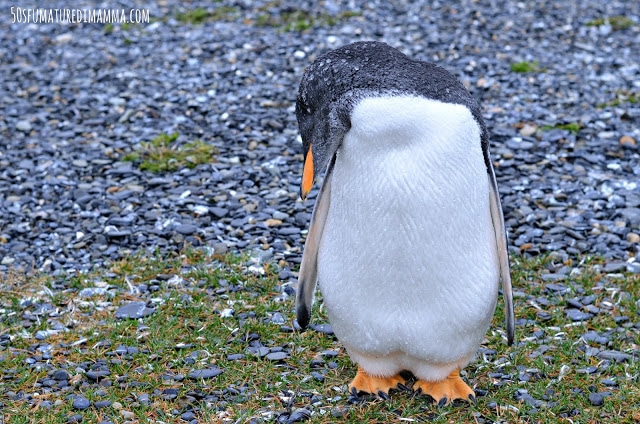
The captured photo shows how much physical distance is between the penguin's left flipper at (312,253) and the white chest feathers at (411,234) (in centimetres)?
10

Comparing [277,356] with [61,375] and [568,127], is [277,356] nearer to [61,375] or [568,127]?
[61,375]

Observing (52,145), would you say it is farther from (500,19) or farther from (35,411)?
(500,19)

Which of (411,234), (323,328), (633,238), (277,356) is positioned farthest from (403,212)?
(633,238)

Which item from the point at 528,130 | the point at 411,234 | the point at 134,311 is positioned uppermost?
the point at 411,234

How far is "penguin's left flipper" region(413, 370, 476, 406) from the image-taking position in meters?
3.59

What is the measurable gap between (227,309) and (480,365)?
130 cm

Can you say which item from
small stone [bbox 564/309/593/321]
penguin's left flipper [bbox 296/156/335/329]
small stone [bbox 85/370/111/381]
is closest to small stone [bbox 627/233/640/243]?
small stone [bbox 564/309/593/321]

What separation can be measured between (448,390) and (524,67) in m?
4.90

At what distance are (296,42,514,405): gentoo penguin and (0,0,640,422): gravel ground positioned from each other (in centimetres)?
115

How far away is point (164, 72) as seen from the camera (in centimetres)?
812

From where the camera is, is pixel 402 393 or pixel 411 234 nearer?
pixel 411 234

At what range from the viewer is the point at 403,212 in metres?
3.26

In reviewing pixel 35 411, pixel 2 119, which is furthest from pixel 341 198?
pixel 2 119

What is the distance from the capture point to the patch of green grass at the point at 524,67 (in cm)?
789
